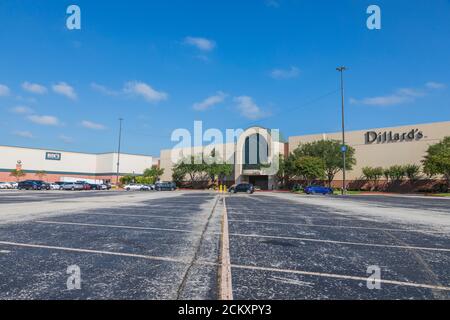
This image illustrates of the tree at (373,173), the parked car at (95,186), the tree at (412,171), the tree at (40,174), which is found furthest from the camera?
the tree at (40,174)

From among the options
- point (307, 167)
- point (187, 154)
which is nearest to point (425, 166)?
A: point (307, 167)

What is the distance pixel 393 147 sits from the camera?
1993 inches

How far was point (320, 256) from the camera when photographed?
17.6ft

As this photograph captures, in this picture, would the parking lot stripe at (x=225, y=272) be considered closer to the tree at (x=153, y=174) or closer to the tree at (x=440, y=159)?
the tree at (x=440, y=159)

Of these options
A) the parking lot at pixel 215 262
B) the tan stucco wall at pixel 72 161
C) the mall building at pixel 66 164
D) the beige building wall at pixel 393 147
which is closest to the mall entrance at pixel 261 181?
the beige building wall at pixel 393 147

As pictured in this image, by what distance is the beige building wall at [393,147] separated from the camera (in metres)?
46.7

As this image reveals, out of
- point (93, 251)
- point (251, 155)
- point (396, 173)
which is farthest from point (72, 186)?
point (93, 251)

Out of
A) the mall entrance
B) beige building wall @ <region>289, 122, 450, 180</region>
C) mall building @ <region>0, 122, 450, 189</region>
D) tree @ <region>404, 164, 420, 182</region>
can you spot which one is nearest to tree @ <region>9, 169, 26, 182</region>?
mall building @ <region>0, 122, 450, 189</region>

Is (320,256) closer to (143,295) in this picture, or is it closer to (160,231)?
(143,295)

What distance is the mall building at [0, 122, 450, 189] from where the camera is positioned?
4900 centimetres

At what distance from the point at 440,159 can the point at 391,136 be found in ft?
43.3

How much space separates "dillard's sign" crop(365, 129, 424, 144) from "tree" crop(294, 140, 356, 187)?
150 inches

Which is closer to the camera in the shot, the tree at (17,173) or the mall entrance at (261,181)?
the mall entrance at (261,181)

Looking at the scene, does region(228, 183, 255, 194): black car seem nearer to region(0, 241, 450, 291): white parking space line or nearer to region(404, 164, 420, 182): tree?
region(404, 164, 420, 182): tree
